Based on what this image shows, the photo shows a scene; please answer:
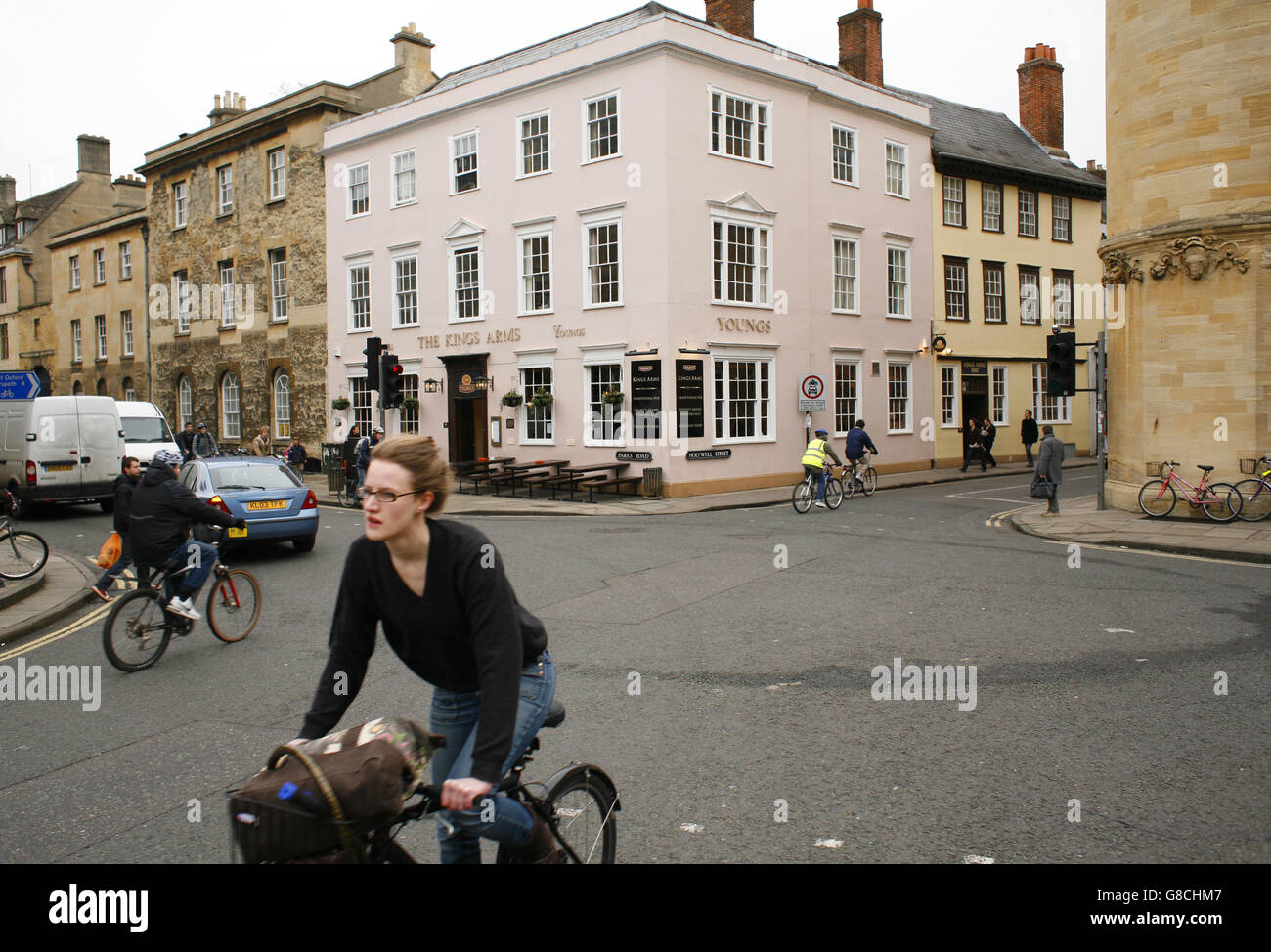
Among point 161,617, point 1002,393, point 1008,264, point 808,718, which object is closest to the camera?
point 808,718

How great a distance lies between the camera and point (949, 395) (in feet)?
104

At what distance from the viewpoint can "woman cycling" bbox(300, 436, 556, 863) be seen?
9.45 ft

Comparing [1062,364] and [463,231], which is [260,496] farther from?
[463,231]

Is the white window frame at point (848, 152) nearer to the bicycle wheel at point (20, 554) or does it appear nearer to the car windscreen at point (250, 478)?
the car windscreen at point (250, 478)

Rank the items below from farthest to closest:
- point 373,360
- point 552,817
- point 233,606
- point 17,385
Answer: point 373,360, point 17,385, point 233,606, point 552,817

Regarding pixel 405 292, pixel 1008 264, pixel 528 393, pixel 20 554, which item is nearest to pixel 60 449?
pixel 20 554

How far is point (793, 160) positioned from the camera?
2611cm

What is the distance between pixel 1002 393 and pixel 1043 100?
1321cm

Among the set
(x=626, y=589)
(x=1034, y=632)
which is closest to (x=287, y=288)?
(x=626, y=589)

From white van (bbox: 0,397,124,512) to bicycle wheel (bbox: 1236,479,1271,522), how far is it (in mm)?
20764

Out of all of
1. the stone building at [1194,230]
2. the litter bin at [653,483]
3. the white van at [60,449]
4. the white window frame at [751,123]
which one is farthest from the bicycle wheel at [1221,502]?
the white van at [60,449]

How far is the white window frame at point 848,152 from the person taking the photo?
89.8 feet

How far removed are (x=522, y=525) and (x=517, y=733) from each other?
1438 cm

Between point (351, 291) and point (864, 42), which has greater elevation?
point (864, 42)
